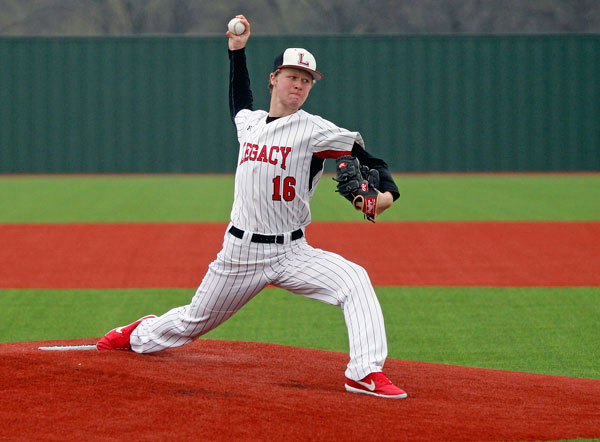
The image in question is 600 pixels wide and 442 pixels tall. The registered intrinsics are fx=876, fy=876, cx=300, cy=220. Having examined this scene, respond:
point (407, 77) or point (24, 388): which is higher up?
point (407, 77)

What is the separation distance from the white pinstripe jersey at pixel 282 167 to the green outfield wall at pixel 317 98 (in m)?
21.1

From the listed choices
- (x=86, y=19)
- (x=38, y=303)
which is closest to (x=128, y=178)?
(x=86, y=19)

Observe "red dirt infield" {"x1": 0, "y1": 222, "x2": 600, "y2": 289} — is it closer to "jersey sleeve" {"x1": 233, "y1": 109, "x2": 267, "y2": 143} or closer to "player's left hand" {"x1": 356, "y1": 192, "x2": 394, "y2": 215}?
"jersey sleeve" {"x1": 233, "y1": 109, "x2": 267, "y2": 143}

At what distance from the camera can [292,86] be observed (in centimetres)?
476

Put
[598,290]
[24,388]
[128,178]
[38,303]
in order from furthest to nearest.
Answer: [128,178]
[598,290]
[38,303]
[24,388]

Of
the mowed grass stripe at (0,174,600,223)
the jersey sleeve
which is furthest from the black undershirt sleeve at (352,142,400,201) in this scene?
the mowed grass stripe at (0,174,600,223)

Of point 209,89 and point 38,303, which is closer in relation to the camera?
point 38,303

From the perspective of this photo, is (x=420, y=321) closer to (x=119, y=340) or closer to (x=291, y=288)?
(x=291, y=288)

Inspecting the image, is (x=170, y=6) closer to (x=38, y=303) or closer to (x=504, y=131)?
(x=504, y=131)

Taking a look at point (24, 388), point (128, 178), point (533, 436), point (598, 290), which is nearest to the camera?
point (533, 436)

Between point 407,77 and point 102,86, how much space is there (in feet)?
29.4

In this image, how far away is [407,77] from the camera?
25812mm

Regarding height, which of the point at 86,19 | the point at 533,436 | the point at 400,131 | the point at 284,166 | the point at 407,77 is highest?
the point at 86,19

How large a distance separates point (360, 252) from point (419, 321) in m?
3.75
